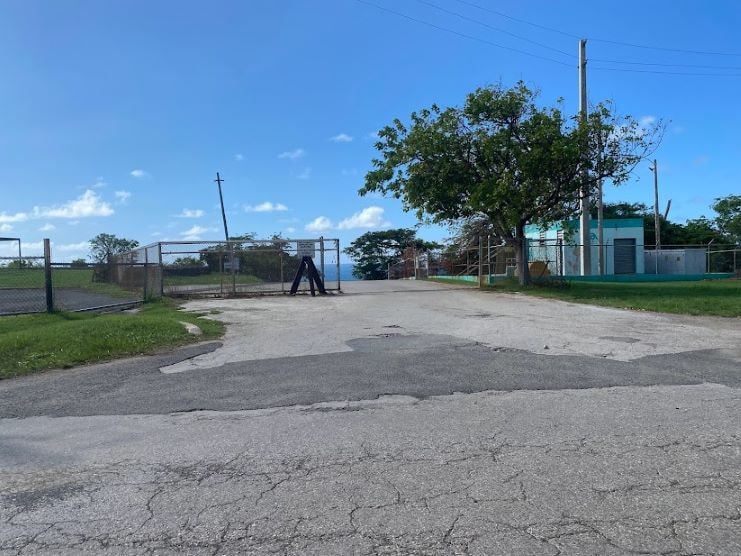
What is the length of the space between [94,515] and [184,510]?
58cm

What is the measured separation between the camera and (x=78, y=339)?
1040cm

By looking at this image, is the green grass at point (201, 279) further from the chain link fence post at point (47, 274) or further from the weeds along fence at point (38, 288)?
the chain link fence post at point (47, 274)

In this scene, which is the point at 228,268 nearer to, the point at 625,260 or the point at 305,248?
the point at 305,248

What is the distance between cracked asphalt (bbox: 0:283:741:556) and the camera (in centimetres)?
357

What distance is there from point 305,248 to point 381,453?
17.9 m

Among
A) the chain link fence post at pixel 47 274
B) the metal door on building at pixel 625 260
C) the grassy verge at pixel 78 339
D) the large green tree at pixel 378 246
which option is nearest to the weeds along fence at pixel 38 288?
the chain link fence post at pixel 47 274

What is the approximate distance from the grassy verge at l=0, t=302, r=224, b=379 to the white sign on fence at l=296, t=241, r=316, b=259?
28.6ft

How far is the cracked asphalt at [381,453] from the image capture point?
357 cm

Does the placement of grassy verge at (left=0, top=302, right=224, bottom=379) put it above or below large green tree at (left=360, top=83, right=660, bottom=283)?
below

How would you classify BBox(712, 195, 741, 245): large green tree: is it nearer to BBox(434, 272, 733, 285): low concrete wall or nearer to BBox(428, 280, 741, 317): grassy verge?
BBox(434, 272, 733, 285): low concrete wall

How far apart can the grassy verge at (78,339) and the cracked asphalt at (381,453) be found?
717mm

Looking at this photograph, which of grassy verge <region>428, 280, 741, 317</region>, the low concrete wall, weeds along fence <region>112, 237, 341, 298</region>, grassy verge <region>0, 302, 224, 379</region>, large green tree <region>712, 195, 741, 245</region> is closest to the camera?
grassy verge <region>0, 302, 224, 379</region>

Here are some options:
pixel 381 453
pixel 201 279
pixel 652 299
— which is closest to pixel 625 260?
pixel 652 299

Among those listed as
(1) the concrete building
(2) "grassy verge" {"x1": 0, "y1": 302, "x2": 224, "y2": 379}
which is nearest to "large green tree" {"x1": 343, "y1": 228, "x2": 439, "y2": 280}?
(1) the concrete building
